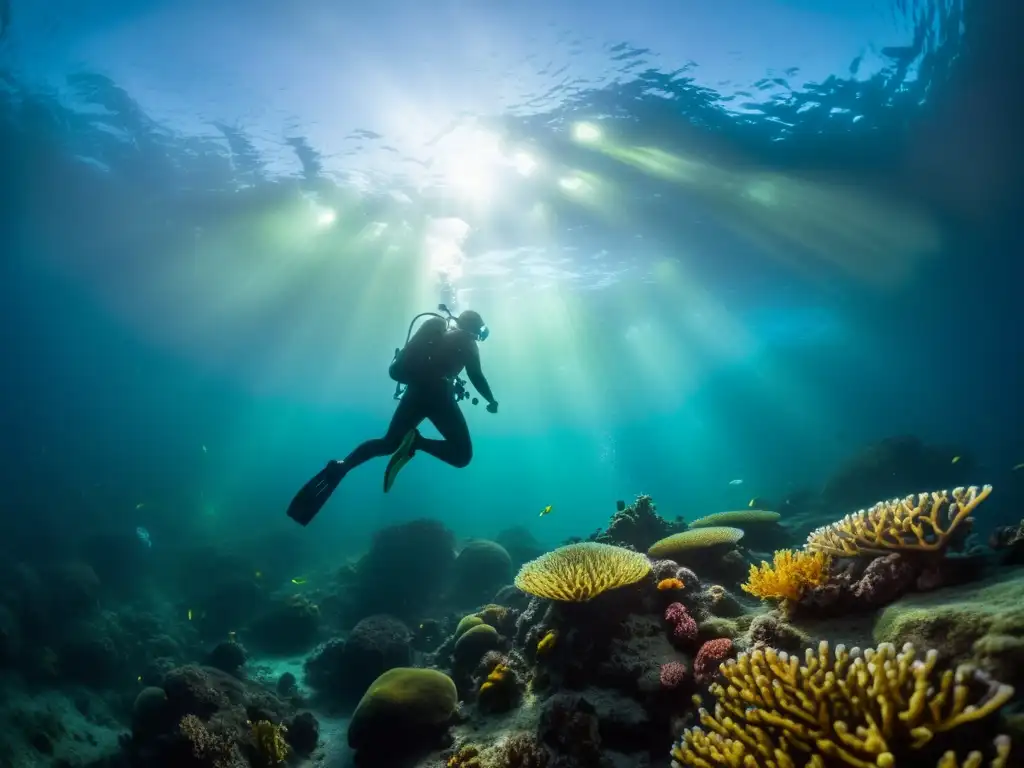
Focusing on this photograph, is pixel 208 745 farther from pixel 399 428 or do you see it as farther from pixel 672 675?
pixel 672 675

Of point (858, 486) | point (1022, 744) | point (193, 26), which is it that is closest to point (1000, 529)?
point (1022, 744)

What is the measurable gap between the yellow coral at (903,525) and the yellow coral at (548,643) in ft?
11.2

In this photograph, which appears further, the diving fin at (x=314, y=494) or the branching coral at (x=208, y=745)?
the diving fin at (x=314, y=494)

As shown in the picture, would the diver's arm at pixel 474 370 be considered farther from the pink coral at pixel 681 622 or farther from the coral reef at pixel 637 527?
the coral reef at pixel 637 527

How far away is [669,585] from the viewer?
263 inches

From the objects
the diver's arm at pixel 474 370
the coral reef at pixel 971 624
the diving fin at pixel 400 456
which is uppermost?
the diver's arm at pixel 474 370

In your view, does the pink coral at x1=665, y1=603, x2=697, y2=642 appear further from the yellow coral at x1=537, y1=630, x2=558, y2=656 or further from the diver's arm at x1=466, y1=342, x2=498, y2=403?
the diver's arm at x1=466, y1=342, x2=498, y2=403

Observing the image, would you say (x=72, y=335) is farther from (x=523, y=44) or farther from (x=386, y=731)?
(x=386, y=731)

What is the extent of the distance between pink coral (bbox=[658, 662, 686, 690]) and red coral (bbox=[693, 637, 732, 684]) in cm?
13

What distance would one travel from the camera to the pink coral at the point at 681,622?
229 inches

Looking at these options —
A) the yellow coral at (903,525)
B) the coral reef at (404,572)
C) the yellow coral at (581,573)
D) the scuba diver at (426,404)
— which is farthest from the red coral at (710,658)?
the coral reef at (404,572)

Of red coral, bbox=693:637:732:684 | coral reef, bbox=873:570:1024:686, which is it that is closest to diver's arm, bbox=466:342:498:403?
red coral, bbox=693:637:732:684

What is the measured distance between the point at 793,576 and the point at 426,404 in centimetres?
583

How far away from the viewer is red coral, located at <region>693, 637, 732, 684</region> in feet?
16.4
